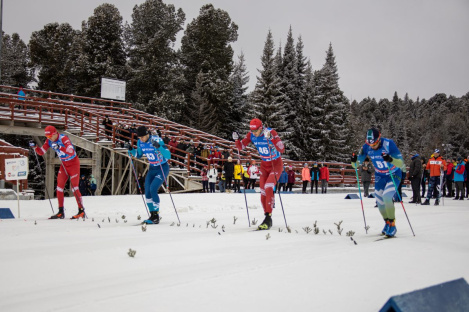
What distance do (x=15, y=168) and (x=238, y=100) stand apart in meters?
33.5

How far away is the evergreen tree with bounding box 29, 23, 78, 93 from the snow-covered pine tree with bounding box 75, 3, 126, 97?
2578 mm

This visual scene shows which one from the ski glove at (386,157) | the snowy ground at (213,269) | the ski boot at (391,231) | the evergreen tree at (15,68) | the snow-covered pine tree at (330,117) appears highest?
the evergreen tree at (15,68)

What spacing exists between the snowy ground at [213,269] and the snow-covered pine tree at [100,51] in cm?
3627

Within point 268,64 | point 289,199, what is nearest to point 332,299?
point 289,199

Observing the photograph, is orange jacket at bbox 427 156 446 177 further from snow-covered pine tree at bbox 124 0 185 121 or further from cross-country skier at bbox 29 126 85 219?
snow-covered pine tree at bbox 124 0 185 121

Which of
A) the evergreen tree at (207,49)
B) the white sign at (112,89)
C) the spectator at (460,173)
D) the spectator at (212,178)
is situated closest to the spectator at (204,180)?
the spectator at (212,178)

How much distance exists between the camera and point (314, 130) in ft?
128

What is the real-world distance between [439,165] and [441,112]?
111439mm

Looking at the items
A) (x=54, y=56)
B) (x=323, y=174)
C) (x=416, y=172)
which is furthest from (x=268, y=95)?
(x=54, y=56)

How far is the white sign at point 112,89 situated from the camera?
33.9m

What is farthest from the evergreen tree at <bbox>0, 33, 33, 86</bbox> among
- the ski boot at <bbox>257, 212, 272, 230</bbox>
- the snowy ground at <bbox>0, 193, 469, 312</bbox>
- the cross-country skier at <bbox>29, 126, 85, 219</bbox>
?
the ski boot at <bbox>257, 212, 272, 230</bbox>

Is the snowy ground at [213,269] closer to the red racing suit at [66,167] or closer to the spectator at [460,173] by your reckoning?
the red racing suit at [66,167]

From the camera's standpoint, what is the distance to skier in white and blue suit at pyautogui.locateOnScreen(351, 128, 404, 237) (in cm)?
667

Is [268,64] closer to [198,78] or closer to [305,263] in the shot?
[198,78]
